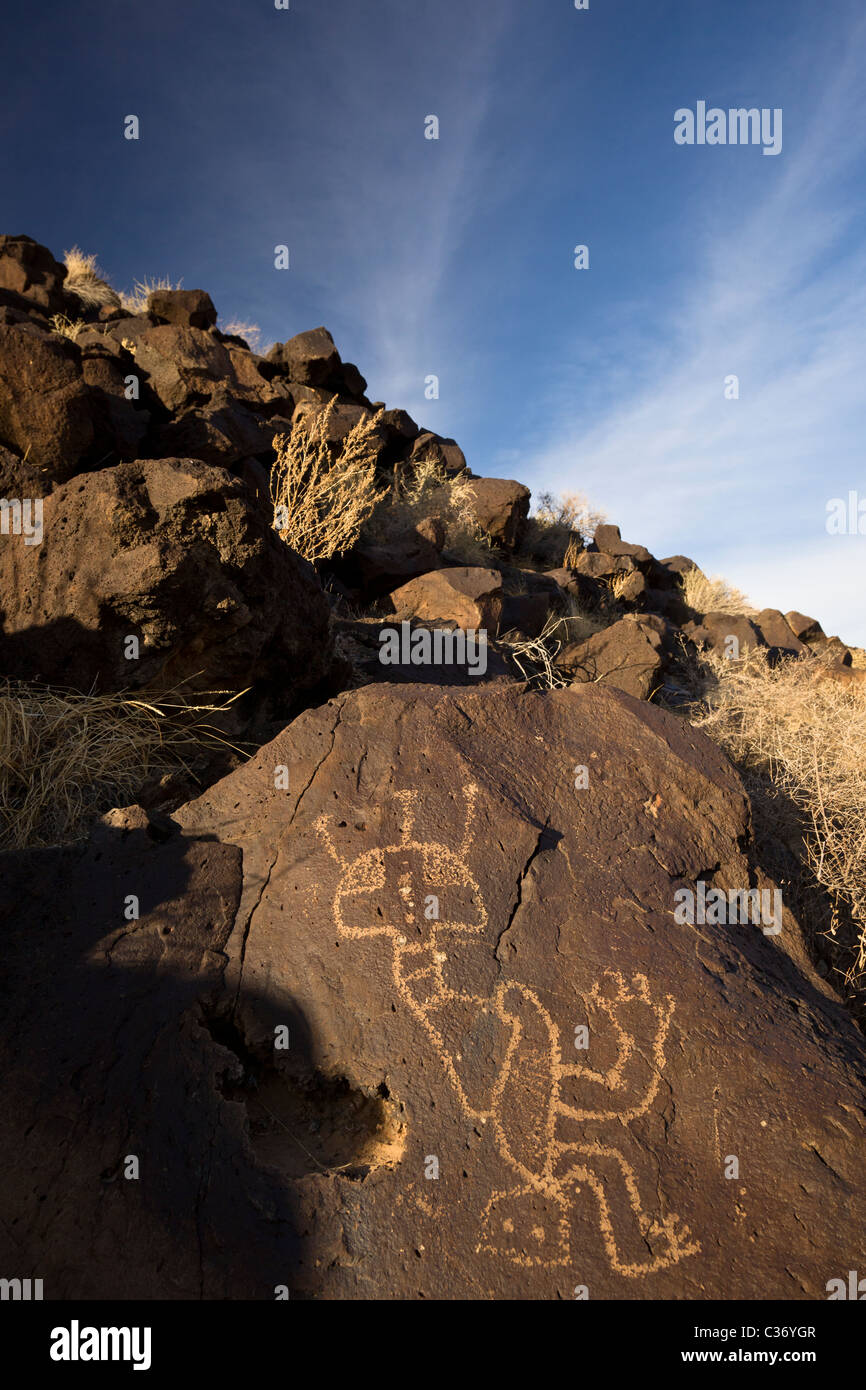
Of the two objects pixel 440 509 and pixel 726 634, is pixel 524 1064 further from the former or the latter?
pixel 726 634

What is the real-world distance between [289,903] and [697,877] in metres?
1.38

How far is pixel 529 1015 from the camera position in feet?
6.55

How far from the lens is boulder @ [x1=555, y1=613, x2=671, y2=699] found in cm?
635

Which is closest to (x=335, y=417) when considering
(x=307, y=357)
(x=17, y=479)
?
(x=307, y=357)

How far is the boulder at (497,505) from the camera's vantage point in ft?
34.1

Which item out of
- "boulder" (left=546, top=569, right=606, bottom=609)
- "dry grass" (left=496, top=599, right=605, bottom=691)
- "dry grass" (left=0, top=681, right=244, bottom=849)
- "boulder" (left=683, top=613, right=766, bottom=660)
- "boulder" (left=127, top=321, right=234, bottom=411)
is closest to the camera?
"dry grass" (left=0, top=681, right=244, bottom=849)

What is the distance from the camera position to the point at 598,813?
2.59 meters

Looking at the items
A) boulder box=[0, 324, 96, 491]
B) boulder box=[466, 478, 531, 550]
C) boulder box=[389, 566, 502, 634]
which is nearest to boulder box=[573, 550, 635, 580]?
boulder box=[466, 478, 531, 550]

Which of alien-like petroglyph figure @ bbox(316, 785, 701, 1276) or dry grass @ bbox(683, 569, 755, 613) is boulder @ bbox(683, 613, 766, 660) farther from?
alien-like petroglyph figure @ bbox(316, 785, 701, 1276)

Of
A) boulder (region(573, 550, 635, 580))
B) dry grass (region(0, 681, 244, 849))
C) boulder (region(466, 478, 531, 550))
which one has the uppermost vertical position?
boulder (region(466, 478, 531, 550))

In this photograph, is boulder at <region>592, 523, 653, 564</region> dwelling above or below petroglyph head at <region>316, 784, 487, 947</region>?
above

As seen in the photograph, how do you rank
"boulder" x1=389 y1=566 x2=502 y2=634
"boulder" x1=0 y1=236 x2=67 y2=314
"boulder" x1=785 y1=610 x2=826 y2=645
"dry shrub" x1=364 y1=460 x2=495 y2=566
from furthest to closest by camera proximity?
"boulder" x1=785 y1=610 x2=826 y2=645 → "dry shrub" x1=364 y1=460 x2=495 y2=566 → "boulder" x1=0 y1=236 x2=67 y2=314 → "boulder" x1=389 y1=566 x2=502 y2=634

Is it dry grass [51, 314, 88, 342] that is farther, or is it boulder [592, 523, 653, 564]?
boulder [592, 523, 653, 564]

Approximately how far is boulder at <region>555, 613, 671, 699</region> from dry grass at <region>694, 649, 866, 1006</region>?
66cm
